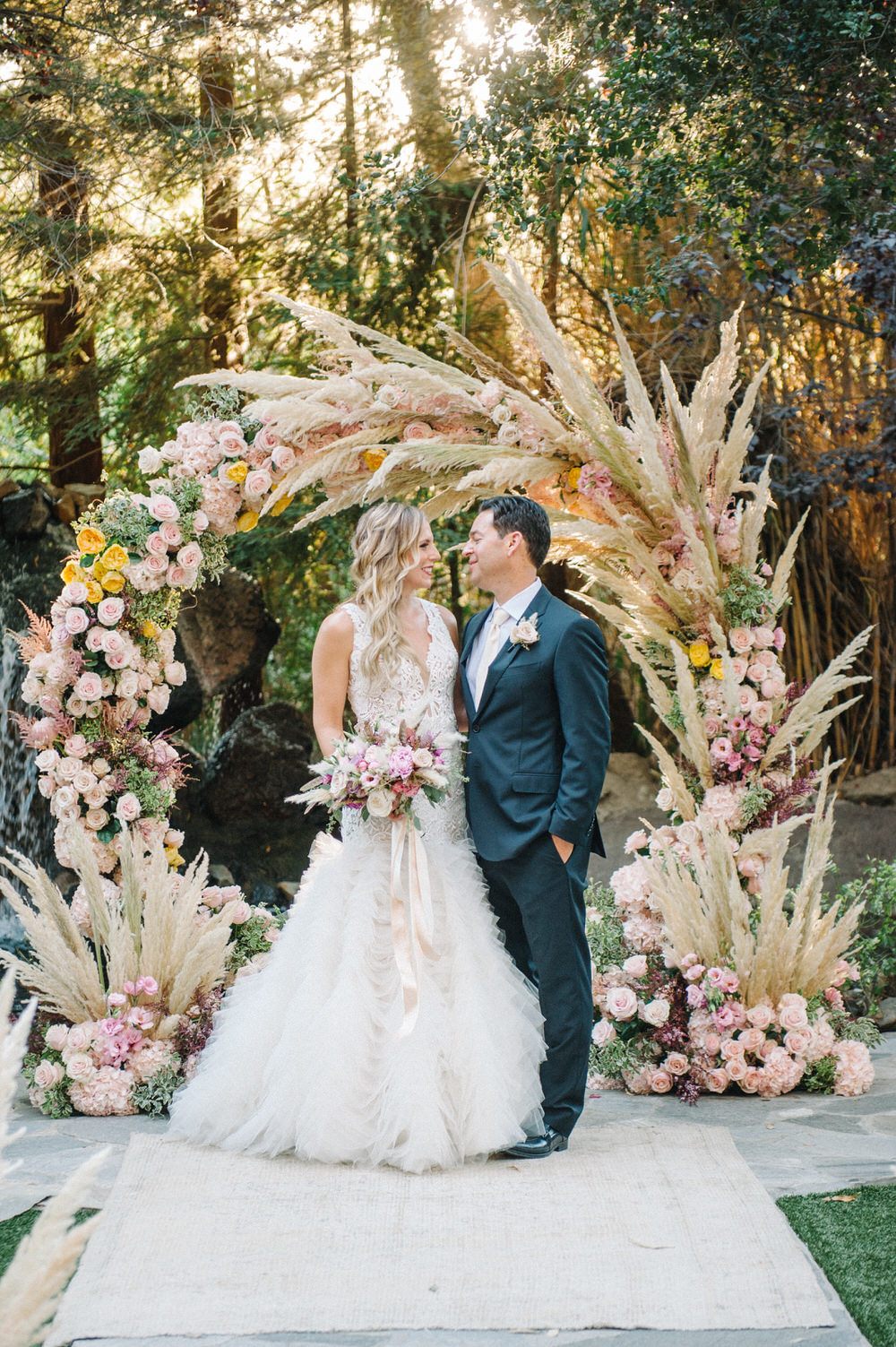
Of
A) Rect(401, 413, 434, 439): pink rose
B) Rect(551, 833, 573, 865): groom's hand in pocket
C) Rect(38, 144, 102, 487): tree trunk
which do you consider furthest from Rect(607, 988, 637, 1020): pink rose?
Rect(38, 144, 102, 487): tree trunk

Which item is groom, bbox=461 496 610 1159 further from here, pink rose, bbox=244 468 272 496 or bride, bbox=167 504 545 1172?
pink rose, bbox=244 468 272 496

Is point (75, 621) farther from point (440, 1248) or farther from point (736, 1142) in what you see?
point (736, 1142)

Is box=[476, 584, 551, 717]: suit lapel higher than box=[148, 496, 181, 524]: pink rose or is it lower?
lower

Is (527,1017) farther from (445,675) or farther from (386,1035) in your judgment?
(445,675)

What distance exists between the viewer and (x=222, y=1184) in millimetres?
3463

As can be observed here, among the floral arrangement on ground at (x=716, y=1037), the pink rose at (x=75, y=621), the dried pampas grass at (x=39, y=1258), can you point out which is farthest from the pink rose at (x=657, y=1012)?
the dried pampas grass at (x=39, y=1258)

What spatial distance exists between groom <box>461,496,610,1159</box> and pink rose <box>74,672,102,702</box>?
1498 mm

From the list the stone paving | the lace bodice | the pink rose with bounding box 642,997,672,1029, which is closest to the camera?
the stone paving

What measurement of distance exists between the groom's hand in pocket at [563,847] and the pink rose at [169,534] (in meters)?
1.87

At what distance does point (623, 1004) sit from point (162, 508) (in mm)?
2431

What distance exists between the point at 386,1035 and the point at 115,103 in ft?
21.4

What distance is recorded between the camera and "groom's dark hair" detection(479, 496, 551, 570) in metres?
3.97

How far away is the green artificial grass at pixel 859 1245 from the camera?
2.71m

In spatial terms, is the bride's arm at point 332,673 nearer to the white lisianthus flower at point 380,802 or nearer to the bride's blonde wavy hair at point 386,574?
the bride's blonde wavy hair at point 386,574
